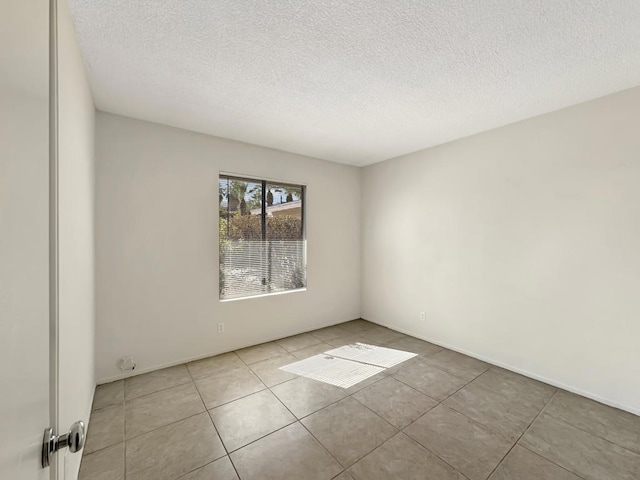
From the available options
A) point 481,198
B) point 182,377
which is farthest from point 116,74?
point 481,198

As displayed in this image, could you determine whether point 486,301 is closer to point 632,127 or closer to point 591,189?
point 591,189

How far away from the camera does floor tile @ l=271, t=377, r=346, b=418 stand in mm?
2201

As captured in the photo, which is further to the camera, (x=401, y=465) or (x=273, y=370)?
(x=273, y=370)

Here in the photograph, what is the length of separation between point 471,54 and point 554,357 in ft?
9.06

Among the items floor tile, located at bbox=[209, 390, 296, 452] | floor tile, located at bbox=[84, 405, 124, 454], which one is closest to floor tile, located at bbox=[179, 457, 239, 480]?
floor tile, located at bbox=[209, 390, 296, 452]

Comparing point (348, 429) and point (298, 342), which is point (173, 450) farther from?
point (298, 342)

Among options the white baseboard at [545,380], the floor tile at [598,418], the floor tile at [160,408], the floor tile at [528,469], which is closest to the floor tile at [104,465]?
the floor tile at [160,408]

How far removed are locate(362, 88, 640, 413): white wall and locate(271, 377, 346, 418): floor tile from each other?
1.80 m

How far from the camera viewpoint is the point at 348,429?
1.95 metres

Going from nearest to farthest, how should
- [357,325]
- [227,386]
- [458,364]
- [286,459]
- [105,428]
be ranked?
[286,459] < [105,428] < [227,386] < [458,364] < [357,325]

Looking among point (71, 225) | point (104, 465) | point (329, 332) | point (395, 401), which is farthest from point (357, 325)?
point (71, 225)

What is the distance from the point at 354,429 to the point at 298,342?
1.67m

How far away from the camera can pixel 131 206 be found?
2.62m

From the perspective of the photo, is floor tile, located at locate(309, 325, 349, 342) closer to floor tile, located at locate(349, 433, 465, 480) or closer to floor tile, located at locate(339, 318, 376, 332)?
floor tile, located at locate(339, 318, 376, 332)
